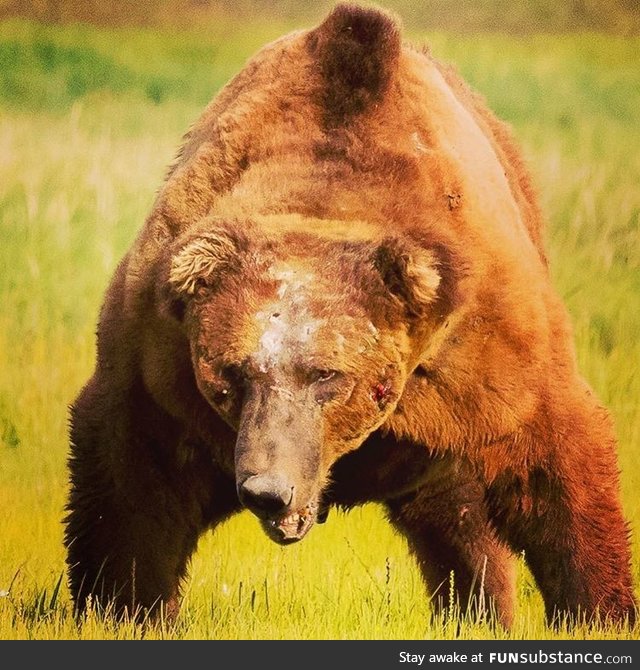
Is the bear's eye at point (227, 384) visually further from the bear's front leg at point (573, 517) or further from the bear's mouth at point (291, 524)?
the bear's front leg at point (573, 517)

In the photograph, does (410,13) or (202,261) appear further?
(410,13)

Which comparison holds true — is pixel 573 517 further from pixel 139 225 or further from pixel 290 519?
pixel 139 225

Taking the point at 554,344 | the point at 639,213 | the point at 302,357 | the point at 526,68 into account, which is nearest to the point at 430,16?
the point at 526,68

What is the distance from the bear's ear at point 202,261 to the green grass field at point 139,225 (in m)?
1.31

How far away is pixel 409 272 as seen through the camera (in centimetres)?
466

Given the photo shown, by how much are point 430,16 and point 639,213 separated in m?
2.06

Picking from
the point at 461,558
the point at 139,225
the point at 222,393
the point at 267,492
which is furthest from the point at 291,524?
the point at 139,225

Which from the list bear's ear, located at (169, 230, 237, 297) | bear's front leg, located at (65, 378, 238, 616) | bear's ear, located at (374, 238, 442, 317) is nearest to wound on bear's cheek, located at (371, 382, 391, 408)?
bear's ear, located at (374, 238, 442, 317)

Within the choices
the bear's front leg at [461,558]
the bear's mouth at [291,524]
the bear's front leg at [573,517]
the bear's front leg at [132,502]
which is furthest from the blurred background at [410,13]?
the bear's mouth at [291,524]

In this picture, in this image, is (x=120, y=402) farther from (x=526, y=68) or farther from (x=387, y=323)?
(x=526, y=68)

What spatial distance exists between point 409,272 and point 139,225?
5231 mm

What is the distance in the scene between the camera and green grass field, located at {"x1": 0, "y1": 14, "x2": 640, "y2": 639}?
6.14 meters

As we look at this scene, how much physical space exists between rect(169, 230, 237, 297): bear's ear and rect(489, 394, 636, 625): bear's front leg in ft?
4.01

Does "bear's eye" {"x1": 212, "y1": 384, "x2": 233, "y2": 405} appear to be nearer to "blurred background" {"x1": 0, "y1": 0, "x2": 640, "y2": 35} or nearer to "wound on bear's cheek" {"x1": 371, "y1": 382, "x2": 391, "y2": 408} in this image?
"wound on bear's cheek" {"x1": 371, "y1": 382, "x2": 391, "y2": 408}
